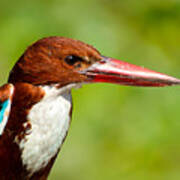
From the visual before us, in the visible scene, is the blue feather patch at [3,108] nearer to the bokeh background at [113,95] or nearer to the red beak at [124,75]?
the red beak at [124,75]

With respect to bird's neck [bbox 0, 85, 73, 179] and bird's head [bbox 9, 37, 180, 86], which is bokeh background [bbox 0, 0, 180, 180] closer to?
bird's neck [bbox 0, 85, 73, 179]

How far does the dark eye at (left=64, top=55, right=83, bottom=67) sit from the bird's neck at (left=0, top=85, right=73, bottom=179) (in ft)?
0.26

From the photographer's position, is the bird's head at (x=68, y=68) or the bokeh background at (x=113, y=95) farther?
the bokeh background at (x=113, y=95)

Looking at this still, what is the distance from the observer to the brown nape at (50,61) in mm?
1897

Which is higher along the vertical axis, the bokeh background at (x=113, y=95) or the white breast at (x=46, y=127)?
the bokeh background at (x=113, y=95)

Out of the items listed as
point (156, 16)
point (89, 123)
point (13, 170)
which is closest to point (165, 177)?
point (89, 123)

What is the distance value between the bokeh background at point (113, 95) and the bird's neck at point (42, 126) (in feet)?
5.62

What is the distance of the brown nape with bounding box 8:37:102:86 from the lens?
1.90 meters

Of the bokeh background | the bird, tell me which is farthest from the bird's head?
the bokeh background

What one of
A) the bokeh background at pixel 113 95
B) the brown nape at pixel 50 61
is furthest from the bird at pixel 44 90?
the bokeh background at pixel 113 95

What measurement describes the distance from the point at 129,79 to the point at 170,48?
2.43 meters

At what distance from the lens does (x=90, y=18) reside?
4.26 meters

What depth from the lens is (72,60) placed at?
1.92 metres

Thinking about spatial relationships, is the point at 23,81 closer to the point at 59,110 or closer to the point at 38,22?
the point at 59,110
